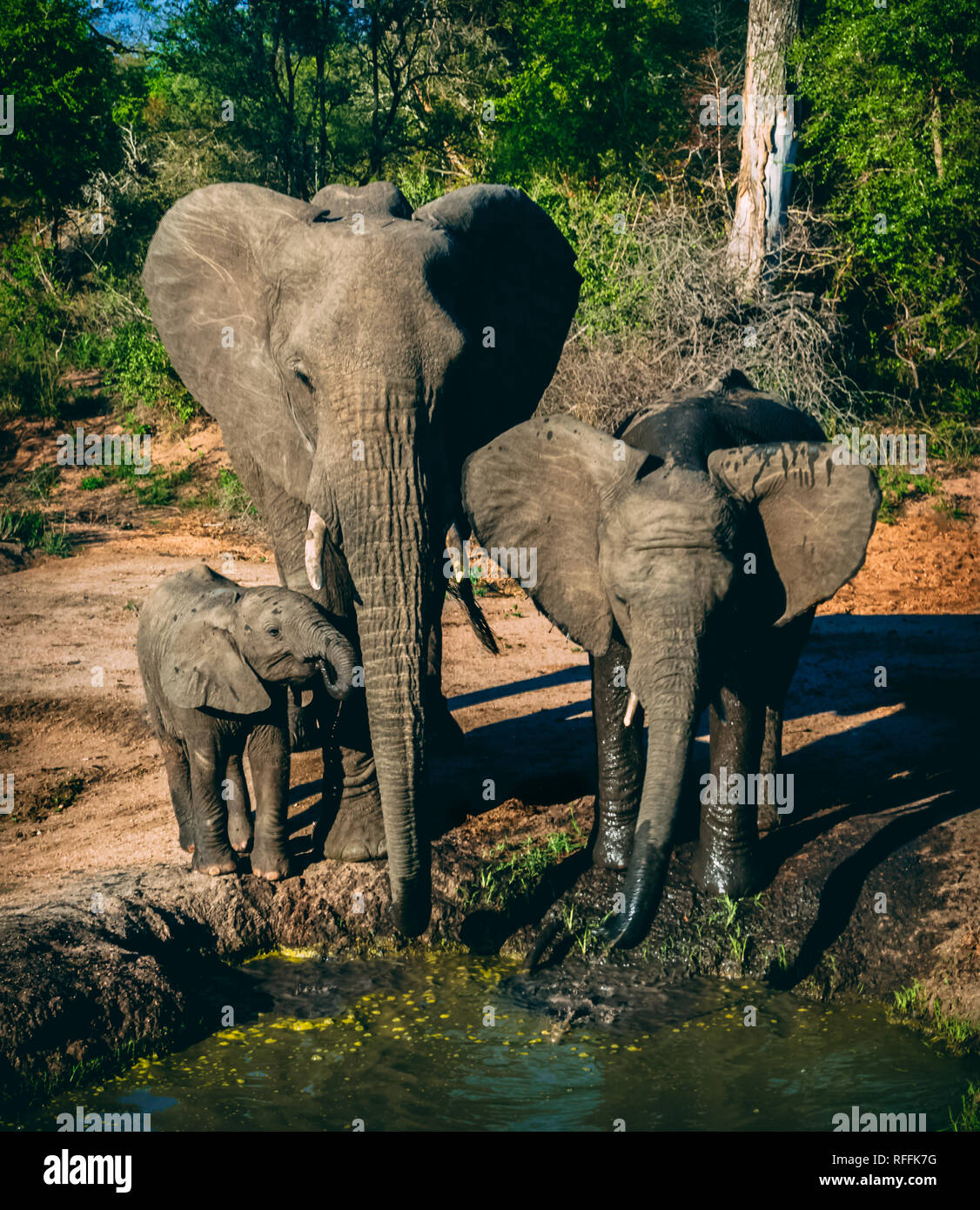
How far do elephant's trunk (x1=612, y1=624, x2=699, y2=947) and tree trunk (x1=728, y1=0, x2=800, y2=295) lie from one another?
1259 cm

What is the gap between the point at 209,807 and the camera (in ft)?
20.8

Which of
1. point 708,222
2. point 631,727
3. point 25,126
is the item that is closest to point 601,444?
point 631,727

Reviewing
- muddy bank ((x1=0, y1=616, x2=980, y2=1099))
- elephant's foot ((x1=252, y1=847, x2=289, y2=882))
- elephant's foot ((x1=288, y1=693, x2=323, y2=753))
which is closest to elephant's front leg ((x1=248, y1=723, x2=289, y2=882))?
elephant's foot ((x1=252, y1=847, x2=289, y2=882))

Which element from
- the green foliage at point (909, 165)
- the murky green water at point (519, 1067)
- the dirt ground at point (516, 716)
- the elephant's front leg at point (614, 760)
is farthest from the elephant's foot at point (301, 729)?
the green foliage at point (909, 165)

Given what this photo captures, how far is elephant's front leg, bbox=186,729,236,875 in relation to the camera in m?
6.35

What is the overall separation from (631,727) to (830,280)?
44.6ft

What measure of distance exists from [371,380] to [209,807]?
251cm

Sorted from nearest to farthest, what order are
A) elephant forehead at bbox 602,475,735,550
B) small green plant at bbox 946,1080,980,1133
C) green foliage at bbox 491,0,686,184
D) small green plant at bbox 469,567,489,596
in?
1. small green plant at bbox 946,1080,980,1133
2. elephant forehead at bbox 602,475,735,550
3. small green plant at bbox 469,567,489,596
4. green foliage at bbox 491,0,686,184

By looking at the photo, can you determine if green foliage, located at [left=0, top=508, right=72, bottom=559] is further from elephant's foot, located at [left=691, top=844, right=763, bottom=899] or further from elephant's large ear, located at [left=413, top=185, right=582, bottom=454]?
elephant's foot, located at [left=691, top=844, right=763, bottom=899]

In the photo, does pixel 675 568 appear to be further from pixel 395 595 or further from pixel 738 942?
pixel 738 942

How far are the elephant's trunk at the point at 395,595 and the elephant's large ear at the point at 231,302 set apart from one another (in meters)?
0.95

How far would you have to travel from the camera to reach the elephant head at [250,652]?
593cm

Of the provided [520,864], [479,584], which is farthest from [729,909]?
[479,584]
